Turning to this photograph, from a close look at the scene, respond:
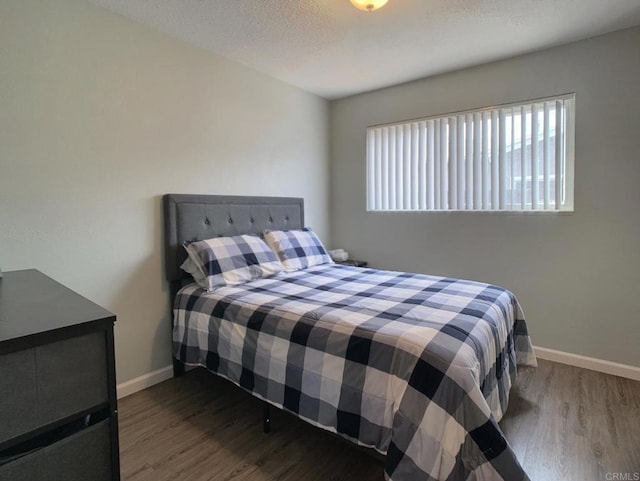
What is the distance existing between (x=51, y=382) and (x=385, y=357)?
1.09 m

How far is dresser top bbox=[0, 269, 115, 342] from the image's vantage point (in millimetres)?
947

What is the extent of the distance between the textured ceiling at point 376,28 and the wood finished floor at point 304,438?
2.40 m

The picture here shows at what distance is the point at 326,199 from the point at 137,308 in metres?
2.27

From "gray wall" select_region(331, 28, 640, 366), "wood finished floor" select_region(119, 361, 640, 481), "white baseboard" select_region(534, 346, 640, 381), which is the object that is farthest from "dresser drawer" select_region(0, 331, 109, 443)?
"white baseboard" select_region(534, 346, 640, 381)

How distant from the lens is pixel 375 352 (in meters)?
1.40

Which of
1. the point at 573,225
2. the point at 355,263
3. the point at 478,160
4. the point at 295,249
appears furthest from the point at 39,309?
the point at 573,225

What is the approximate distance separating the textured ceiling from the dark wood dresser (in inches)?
74.9

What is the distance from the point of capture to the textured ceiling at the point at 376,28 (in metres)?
2.06

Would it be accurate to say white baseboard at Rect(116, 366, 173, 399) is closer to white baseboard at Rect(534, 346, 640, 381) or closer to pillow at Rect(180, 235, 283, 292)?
pillow at Rect(180, 235, 283, 292)

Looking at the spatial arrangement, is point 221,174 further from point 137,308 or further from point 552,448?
point 552,448

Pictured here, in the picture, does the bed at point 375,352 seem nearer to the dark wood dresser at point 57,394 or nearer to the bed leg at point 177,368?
the bed leg at point 177,368

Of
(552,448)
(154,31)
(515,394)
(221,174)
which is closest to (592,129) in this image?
(515,394)

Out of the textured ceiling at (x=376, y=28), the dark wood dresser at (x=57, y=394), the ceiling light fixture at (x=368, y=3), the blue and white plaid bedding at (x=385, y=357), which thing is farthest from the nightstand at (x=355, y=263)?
the dark wood dresser at (x=57, y=394)

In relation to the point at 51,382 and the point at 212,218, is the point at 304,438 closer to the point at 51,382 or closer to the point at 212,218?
the point at 51,382
